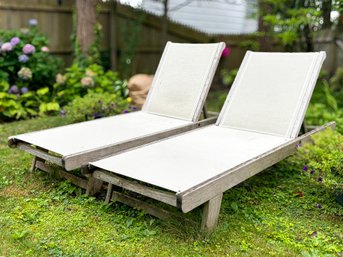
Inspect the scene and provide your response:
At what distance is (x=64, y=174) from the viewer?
3207mm

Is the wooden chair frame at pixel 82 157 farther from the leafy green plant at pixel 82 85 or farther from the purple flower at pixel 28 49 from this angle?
the purple flower at pixel 28 49

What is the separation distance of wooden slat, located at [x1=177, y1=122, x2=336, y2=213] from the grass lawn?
284mm

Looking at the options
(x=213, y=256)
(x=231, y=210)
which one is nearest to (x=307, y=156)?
(x=231, y=210)

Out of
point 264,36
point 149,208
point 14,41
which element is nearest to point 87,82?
point 14,41

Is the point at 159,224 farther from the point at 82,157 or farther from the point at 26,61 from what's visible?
the point at 26,61

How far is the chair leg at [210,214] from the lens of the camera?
93.6 inches

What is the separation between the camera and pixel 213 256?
2.23 m

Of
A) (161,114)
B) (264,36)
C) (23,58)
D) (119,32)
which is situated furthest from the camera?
(119,32)

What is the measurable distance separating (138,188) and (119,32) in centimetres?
624

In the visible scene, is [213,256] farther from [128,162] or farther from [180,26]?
[180,26]

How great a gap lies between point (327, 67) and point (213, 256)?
33.4ft

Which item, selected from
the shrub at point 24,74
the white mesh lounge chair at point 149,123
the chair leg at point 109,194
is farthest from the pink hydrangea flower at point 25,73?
the chair leg at point 109,194

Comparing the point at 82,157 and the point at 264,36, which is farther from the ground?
the point at 264,36

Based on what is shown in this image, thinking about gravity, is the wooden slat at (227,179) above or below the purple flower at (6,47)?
below
